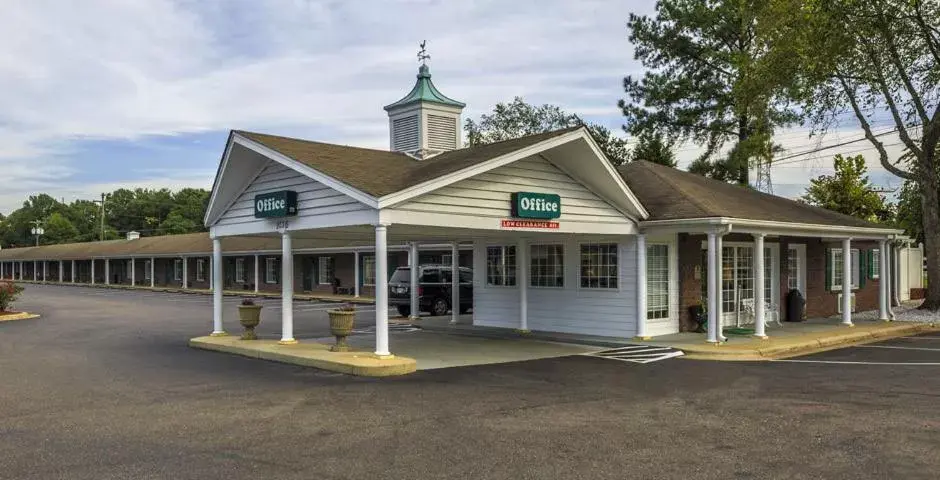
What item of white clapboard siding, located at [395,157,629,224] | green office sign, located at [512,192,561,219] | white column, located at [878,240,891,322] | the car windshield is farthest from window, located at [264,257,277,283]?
white column, located at [878,240,891,322]

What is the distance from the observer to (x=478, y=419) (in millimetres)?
8305

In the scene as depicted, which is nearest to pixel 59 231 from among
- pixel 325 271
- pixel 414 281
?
pixel 325 271

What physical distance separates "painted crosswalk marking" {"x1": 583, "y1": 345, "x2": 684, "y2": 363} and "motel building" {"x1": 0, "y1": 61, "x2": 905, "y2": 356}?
1238 millimetres

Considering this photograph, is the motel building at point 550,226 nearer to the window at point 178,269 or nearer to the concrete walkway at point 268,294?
the concrete walkway at point 268,294

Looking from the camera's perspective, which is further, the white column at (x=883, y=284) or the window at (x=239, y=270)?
the window at (x=239, y=270)

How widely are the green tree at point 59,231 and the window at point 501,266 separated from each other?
342 feet

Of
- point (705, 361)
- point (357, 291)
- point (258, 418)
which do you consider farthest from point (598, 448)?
point (357, 291)

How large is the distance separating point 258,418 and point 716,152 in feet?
103

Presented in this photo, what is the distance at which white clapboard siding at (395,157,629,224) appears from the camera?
41.1ft

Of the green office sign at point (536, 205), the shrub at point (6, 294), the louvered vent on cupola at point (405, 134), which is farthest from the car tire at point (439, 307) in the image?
the shrub at point (6, 294)

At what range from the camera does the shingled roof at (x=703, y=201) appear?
50.9 feet

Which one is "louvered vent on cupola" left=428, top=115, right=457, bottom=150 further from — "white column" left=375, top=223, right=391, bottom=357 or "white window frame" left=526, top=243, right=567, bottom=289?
"white column" left=375, top=223, right=391, bottom=357

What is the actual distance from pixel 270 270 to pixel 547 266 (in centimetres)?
2776

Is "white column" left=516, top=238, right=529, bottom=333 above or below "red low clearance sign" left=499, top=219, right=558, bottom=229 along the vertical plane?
below
